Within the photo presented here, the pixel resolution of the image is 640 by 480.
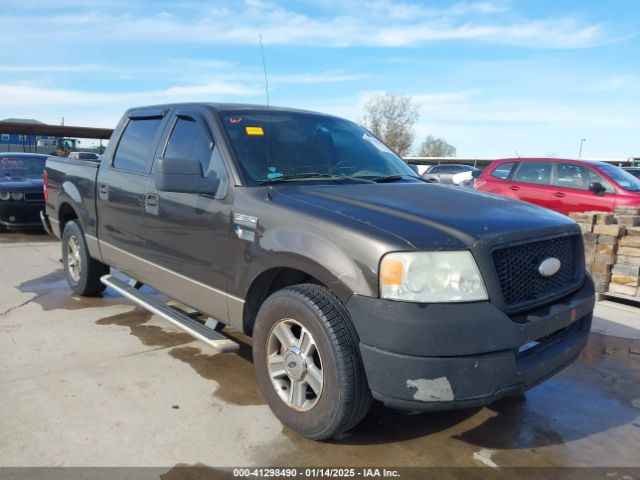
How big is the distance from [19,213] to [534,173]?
30.5 feet

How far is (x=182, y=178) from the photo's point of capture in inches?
130

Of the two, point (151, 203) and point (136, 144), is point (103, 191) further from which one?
point (151, 203)

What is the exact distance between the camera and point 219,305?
11.4ft

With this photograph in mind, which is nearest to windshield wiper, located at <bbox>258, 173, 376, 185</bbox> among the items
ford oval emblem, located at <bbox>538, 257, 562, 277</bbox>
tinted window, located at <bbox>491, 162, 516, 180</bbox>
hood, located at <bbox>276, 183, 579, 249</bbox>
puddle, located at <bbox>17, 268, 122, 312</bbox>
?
hood, located at <bbox>276, 183, 579, 249</bbox>

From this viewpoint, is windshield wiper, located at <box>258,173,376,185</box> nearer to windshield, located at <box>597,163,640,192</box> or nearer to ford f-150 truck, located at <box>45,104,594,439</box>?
ford f-150 truck, located at <box>45,104,594,439</box>

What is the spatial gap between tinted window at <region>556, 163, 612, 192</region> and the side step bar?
7.52m

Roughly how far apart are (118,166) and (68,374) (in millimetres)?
1879

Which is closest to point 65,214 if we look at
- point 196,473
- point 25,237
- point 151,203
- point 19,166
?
point 151,203

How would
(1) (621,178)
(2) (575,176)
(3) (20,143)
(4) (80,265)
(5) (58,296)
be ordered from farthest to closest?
1. (3) (20,143)
2. (2) (575,176)
3. (1) (621,178)
4. (5) (58,296)
5. (4) (80,265)

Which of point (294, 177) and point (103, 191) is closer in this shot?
point (294, 177)

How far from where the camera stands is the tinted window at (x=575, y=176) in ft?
29.8

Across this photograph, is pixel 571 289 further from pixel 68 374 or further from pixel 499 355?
pixel 68 374

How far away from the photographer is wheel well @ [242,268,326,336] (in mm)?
3121

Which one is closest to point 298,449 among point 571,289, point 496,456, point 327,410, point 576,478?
point 327,410
